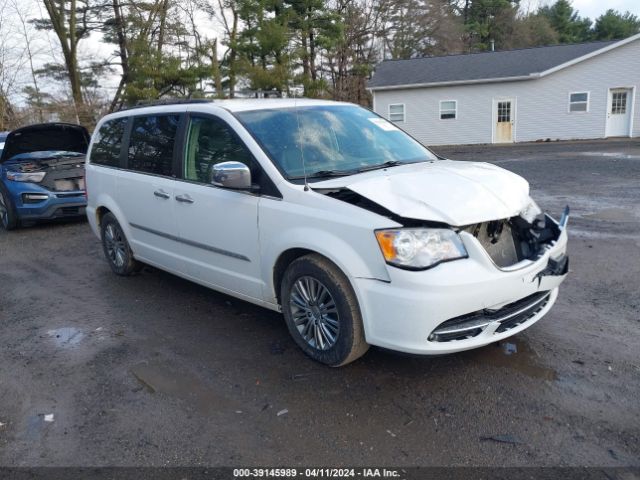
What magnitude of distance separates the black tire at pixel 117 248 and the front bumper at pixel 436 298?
3.60 m

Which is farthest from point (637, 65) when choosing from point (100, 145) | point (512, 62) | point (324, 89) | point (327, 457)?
point (327, 457)

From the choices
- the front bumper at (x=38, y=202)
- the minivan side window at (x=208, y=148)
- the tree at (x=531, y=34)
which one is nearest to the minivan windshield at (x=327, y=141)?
the minivan side window at (x=208, y=148)

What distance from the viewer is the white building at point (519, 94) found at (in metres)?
25.2

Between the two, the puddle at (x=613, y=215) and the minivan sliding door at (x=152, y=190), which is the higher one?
the minivan sliding door at (x=152, y=190)

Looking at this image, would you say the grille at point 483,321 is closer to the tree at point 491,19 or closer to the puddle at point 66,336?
the puddle at point 66,336

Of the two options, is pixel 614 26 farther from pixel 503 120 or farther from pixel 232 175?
pixel 232 175

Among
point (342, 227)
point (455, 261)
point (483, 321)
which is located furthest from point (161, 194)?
point (483, 321)

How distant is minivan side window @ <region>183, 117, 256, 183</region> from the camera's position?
4.33 meters

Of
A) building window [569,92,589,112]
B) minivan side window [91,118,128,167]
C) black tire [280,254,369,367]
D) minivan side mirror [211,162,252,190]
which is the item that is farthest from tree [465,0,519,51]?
black tire [280,254,369,367]

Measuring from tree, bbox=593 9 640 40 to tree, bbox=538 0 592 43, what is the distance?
4.21ft

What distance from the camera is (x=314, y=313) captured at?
12.5 feet

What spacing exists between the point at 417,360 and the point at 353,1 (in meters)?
38.3

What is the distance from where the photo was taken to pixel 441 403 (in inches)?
133

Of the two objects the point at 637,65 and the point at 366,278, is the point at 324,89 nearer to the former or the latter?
the point at 637,65
